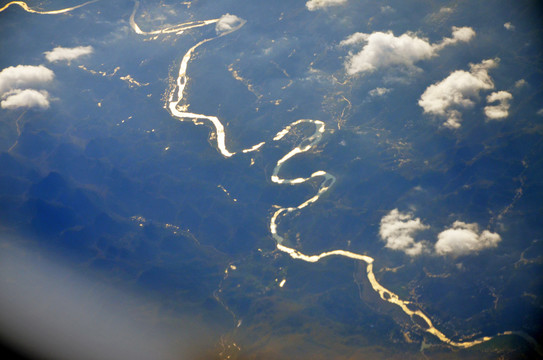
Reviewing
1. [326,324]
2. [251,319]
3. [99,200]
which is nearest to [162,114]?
[99,200]

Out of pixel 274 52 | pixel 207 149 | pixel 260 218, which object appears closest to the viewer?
pixel 260 218

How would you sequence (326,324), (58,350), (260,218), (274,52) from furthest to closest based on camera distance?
(274,52)
(260,218)
(326,324)
(58,350)

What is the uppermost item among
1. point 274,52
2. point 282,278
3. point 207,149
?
point 274,52

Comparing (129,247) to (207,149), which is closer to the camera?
(129,247)

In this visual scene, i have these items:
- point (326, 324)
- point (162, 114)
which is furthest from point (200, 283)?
point (162, 114)

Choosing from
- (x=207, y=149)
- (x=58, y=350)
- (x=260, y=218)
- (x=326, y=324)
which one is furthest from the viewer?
(x=207, y=149)

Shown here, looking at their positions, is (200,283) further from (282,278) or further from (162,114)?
(162,114)

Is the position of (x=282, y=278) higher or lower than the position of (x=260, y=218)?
lower

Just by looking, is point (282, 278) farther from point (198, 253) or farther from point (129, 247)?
point (129, 247)

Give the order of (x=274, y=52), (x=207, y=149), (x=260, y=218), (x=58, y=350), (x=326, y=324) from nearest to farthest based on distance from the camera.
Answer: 1. (x=58, y=350)
2. (x=326, y=324)
3. (x=260, y=218)
4. (x=207, y=149)
5. (x=274, y=52)
